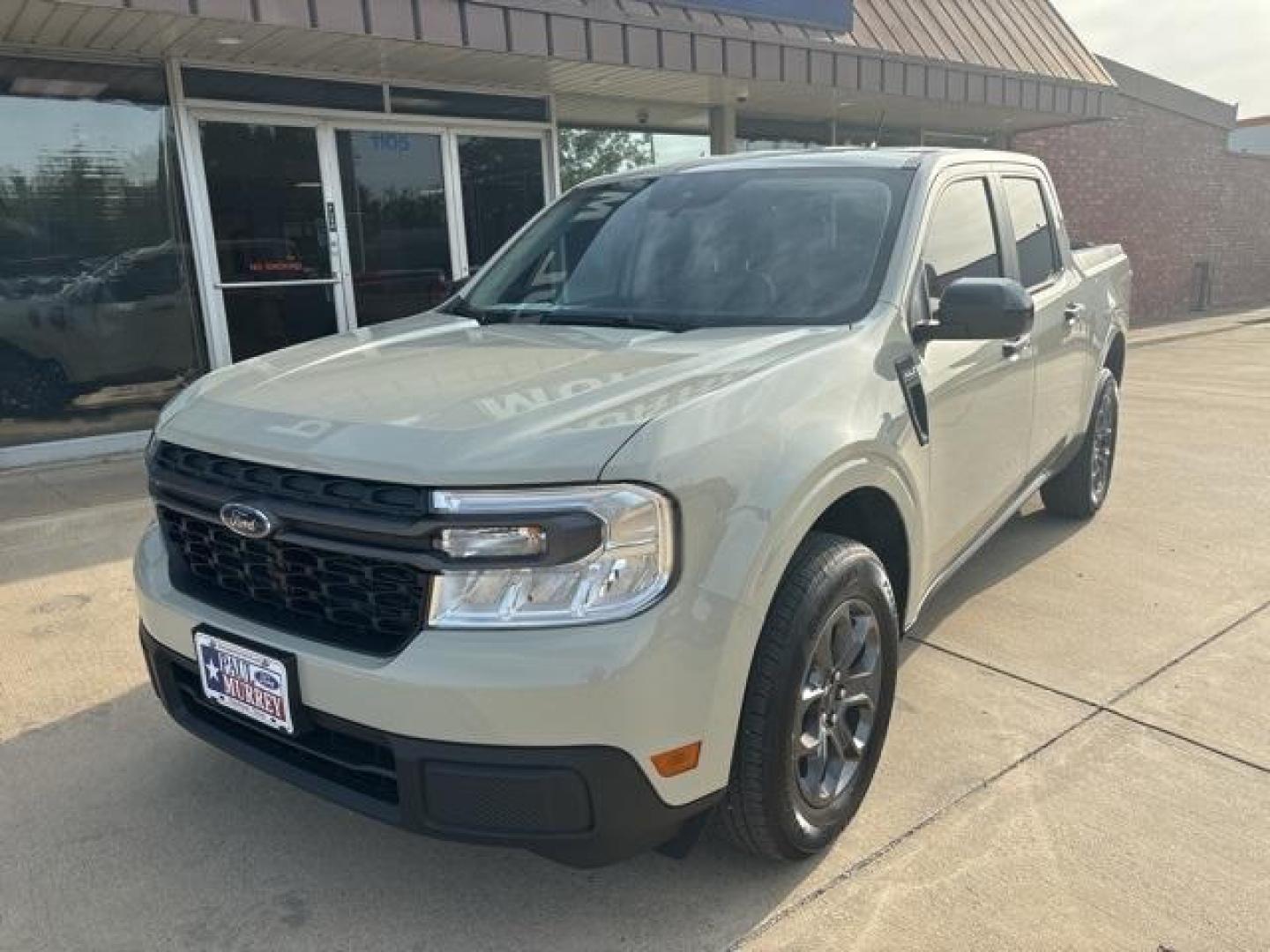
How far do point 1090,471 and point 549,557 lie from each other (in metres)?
4.08

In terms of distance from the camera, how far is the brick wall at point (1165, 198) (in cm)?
1588

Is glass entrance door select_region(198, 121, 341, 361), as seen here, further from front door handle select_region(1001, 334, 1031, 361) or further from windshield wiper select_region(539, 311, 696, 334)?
front door handle select_region(1001, 334, 1031, 361)

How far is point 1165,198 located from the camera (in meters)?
17.7

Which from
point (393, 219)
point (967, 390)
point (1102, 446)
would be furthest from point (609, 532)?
point (393, 219)

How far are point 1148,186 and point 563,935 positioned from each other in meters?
18.5

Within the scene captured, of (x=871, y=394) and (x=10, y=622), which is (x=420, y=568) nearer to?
(x=871, y=394)

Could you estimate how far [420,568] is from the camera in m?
1.97

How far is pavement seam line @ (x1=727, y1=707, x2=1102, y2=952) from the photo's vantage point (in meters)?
2.29

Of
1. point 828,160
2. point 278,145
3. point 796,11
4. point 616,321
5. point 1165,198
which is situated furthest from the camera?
point 1165,198

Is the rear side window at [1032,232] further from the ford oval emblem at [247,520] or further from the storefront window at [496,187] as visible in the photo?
the storefront window at [496,187]

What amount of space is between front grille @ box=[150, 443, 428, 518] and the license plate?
1.18 feet

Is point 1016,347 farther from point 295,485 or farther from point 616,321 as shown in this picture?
point 295,485

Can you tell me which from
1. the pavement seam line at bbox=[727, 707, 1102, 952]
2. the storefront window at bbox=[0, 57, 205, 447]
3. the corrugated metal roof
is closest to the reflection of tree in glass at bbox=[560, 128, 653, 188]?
the corrugated metal roof

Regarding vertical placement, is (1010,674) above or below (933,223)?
below
